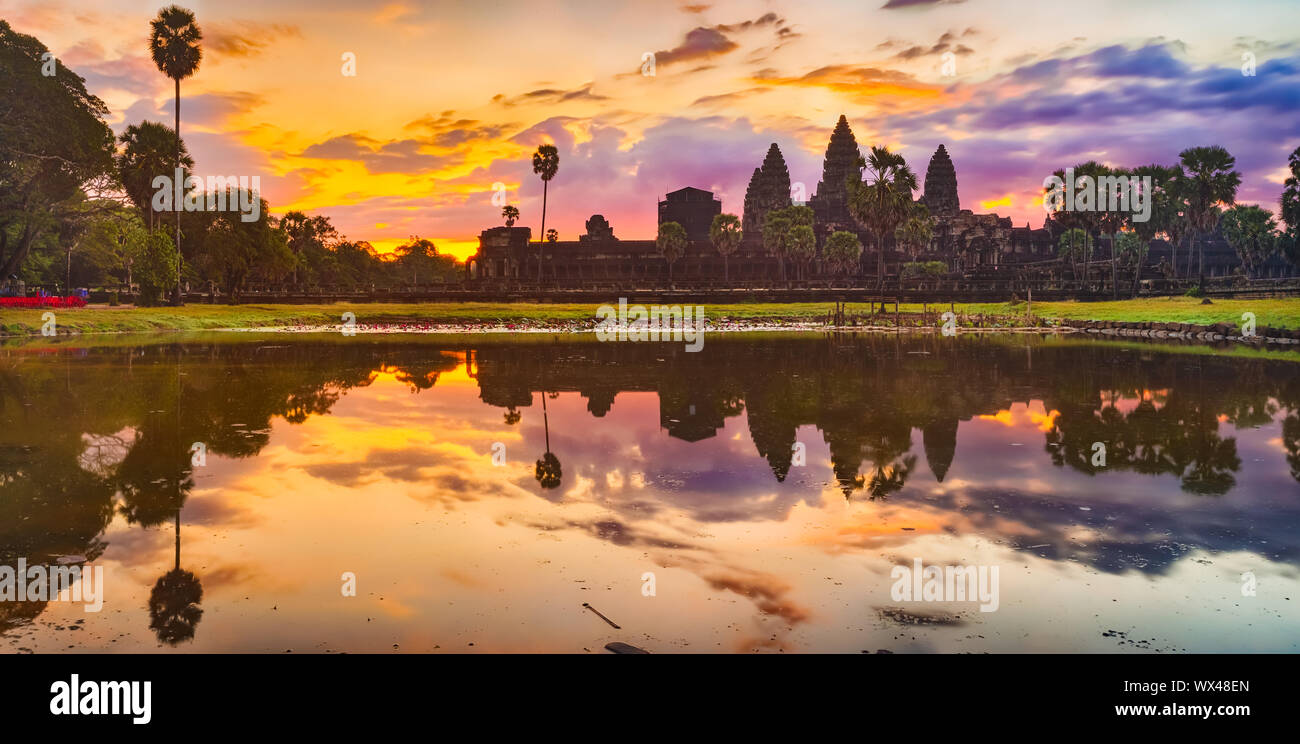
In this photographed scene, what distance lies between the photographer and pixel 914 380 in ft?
69.4

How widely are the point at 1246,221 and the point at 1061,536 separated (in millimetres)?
102772

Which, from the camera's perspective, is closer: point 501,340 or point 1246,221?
point 501,340

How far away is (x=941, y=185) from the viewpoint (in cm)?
11725

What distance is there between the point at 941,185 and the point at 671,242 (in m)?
42.6

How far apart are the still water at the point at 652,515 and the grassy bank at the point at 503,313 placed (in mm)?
26971

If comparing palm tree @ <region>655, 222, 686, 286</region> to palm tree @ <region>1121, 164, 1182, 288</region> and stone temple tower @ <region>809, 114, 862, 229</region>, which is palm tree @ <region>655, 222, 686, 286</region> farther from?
palm tree @ <region>1121, 164, 1182, 288</region>

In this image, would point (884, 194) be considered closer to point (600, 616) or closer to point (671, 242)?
point (671, 242)

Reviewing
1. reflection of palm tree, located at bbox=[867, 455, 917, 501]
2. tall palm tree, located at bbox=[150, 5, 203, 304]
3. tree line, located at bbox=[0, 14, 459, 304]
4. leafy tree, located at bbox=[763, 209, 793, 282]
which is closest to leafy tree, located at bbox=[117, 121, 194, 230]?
tree line, located at bbox=[0, 14, 459, 304]

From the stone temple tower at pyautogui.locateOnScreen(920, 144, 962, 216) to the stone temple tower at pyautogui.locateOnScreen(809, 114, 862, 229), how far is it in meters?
10.9

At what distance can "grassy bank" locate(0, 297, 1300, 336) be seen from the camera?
41616mm

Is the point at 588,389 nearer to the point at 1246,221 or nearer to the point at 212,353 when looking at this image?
the point at 212,353
